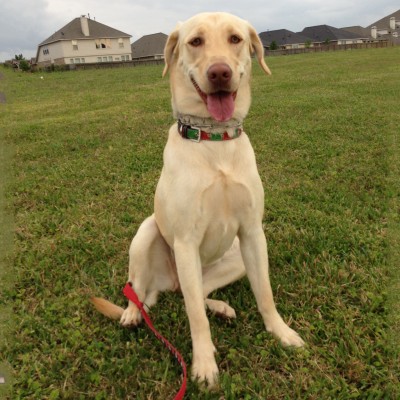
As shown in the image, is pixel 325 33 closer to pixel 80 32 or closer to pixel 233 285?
pixel 80 32

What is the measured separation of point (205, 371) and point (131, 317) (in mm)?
597

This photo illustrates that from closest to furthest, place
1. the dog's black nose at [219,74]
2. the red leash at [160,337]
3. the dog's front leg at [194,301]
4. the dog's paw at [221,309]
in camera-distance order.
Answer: the red leash at [160,337], the dog's black nose at [219,74], the dog's front leg at [194,301], the dog's paw at [221,309]

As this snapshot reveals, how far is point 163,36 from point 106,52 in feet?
34.2

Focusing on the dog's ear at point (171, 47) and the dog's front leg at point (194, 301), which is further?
the dog's ear at point (171, 47)

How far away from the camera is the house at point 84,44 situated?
175 feet

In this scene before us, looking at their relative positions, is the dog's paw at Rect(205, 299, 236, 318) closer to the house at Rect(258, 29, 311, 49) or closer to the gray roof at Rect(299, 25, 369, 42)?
the house at Rect(258, 29, 311, 49)

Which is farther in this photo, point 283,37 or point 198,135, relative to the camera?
point 283,37

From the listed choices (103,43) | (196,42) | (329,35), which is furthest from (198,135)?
(329,35)

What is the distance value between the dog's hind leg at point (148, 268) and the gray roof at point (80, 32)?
56835 millimetres

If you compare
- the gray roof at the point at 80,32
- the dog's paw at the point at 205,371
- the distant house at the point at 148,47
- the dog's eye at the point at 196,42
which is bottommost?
the dog's paw at the point at 205,371

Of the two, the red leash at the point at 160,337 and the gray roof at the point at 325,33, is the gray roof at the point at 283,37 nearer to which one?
the gray roof at the point at 325,33

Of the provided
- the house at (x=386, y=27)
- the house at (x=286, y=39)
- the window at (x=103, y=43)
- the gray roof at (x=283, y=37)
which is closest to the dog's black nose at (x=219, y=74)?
the window at (x=103, y=43)

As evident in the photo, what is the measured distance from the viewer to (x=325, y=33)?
71.2m

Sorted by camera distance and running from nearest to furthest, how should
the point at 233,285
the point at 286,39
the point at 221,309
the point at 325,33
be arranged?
the point at 221,309 → the point at 233,285 → the point at 286,39 → the point at 325,33
